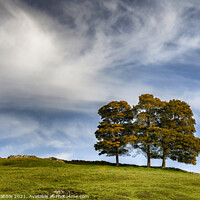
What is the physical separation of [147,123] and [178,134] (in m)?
6.26

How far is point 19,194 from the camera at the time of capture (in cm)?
1612

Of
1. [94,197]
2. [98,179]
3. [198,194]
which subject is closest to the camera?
[94,197]

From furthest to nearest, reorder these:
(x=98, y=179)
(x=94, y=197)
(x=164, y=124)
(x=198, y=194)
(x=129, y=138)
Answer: (x=164, y=124)
(x=129, y=138)
(x=98, y=179)
(x=198, y=194)
(x=94, y=197)

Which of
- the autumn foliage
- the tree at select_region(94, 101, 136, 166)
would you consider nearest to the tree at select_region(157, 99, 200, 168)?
the autumn foliage

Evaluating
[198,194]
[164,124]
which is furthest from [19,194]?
[164,124]

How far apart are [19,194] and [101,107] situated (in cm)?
3281

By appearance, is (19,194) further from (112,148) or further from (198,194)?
(112,148)

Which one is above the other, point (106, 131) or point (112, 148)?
point (106, 131)

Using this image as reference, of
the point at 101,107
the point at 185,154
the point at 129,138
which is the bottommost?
the point at 185,154

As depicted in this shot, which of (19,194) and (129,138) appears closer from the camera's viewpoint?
(19,194)

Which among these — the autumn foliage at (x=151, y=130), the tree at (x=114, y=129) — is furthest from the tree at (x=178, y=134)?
the tree at (x=114, y=129)

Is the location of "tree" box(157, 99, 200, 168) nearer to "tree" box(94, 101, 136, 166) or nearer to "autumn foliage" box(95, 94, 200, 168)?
"autumn foliage" box(95, 94, 200, 168)

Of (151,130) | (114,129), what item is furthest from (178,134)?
(114,129)

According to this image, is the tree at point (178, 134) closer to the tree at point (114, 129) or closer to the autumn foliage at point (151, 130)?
the autumn foliage at point (151, 130)
